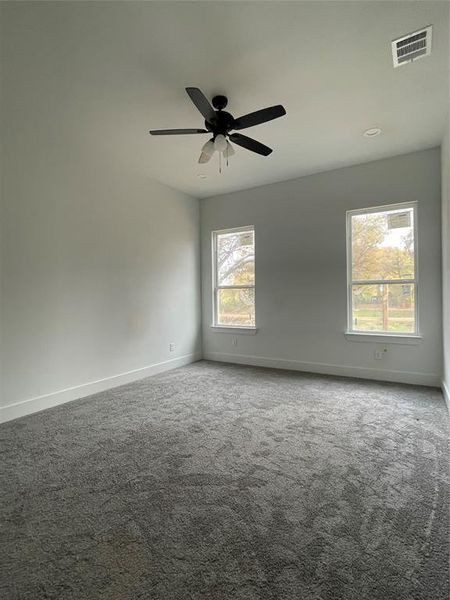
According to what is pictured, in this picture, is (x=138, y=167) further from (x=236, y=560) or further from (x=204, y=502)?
(x=236, y=560)

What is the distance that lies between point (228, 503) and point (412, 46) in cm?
324

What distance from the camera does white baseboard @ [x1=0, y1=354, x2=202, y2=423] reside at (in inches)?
124

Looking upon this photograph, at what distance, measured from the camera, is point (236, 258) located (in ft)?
18.1

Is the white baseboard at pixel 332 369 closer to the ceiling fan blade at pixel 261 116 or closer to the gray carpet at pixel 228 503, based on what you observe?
the gray carpet at pixel 228 503

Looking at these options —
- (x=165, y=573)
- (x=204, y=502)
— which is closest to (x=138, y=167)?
(x=204, y=502)

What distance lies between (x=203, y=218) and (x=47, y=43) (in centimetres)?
370

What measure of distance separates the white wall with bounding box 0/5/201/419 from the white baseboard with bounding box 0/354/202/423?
0.01m

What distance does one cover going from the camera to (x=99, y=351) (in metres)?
4.01

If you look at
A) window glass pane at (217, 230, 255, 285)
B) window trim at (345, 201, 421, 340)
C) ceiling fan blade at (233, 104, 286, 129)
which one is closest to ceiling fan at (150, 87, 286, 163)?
ceiling fan blade at (233, 104, 286, 129)

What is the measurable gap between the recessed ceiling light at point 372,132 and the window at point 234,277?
220 centimetres

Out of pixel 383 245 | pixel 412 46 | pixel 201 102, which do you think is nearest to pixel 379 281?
pixel 383 245

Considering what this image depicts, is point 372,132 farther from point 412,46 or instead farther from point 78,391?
point 78,391

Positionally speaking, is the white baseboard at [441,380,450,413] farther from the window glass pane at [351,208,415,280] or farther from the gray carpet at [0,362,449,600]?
the window glass pane at [351,208,415,280]

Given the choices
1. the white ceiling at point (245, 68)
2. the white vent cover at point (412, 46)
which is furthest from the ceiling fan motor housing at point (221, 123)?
the white vent cover at point (412, 46)
